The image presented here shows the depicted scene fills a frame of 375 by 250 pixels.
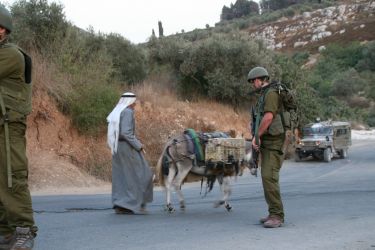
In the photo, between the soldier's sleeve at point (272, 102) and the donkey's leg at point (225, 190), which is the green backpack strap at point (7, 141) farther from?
the donkey's leg at point (225, 190)

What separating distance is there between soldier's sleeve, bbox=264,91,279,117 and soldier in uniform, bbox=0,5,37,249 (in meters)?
3.85

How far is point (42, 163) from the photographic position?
682 inches

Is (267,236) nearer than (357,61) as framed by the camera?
Yes

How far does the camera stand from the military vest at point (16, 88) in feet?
19.0

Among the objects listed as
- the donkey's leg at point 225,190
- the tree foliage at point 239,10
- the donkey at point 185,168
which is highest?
the tree foliage at point 239,10

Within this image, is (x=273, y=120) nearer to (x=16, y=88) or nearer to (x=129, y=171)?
(x=129, y=171)

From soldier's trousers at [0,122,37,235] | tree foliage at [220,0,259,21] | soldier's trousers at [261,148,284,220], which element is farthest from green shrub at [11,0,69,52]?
tree foliage at [220,0,259,21]

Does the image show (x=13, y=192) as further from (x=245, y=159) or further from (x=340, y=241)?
(x=245, y=159)

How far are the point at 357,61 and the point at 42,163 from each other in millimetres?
73088

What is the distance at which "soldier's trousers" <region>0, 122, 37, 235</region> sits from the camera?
5.67m

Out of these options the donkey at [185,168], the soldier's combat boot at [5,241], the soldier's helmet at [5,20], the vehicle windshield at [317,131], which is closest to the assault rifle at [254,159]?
the donkey at [185,168]

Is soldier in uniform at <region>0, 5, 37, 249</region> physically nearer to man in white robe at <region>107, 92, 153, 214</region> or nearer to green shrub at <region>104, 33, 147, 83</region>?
man in white robe at <region>107, 92, 153, 214</region>

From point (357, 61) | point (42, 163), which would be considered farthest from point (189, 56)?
point (357, 61)

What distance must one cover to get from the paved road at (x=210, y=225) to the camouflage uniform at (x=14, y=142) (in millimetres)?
1267
